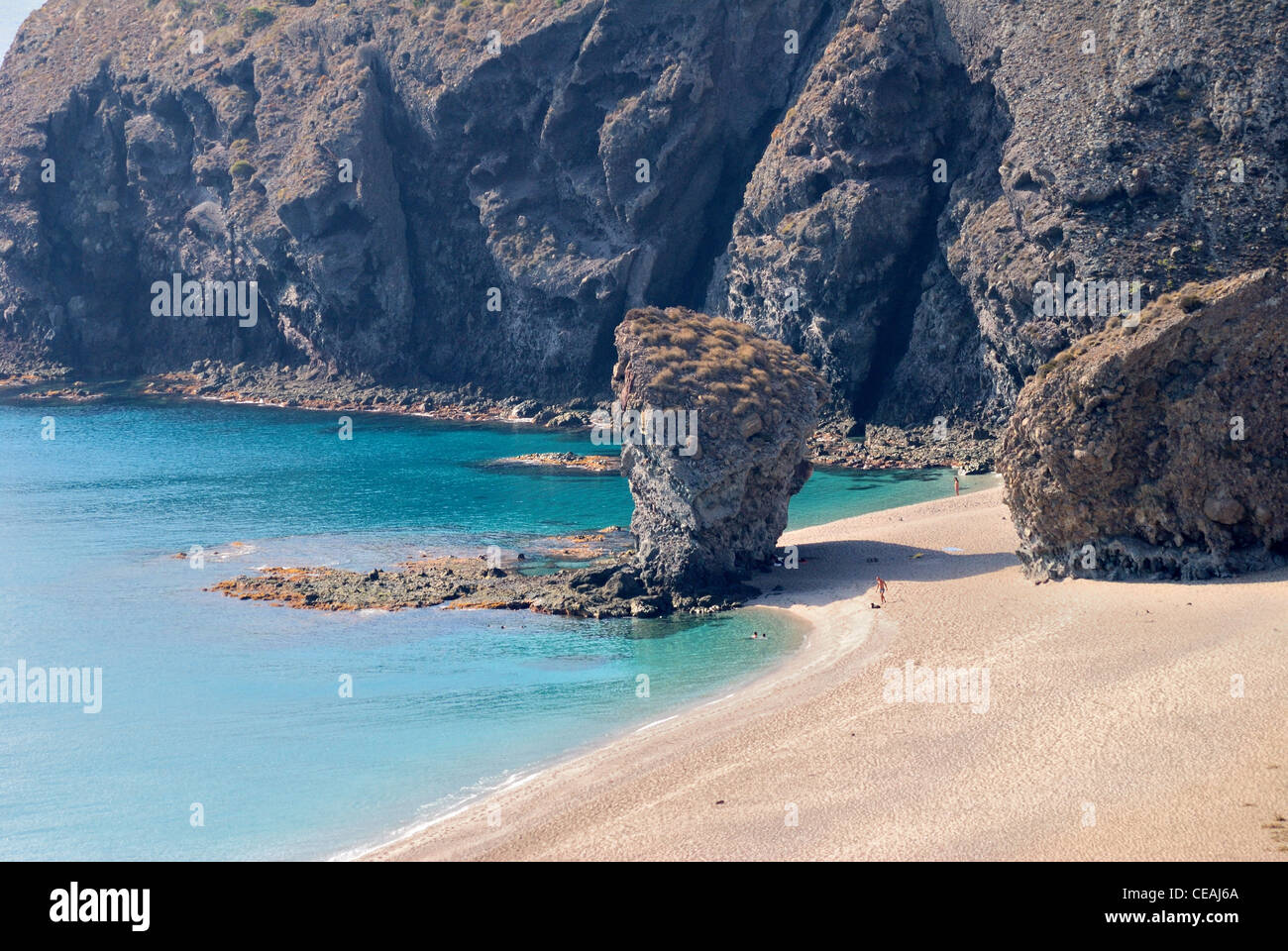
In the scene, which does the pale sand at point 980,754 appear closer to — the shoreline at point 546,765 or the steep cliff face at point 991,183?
the shoreline at point 546,765

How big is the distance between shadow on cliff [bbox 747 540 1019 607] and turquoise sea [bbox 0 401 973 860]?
2.58 m

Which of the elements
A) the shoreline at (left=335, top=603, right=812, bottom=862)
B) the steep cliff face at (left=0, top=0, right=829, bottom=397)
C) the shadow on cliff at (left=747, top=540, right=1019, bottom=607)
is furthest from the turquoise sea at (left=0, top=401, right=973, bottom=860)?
the steep cliff face at (left=0, top=0, right=829, bottom=397)

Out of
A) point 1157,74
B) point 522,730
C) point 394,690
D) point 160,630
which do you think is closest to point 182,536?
point 160,630

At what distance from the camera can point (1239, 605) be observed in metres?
33.0

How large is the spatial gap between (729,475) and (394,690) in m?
13.2

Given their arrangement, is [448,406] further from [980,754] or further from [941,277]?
[980,754]

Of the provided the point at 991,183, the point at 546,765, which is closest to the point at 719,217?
the point at 991,183

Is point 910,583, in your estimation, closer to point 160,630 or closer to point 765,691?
point 765,691

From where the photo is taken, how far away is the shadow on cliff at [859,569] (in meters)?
40.7

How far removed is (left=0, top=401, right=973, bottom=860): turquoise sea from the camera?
26469 mm

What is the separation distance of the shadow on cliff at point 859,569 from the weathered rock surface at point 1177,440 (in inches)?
175

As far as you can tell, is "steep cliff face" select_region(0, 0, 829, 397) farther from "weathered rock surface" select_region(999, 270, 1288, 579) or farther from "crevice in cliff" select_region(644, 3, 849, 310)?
"weathered rock surface" select_region(999, 270, 1288, 579)

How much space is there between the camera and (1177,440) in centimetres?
3597

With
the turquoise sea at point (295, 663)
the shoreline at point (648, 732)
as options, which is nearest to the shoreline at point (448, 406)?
the turquoise sea at point (295, 663)
